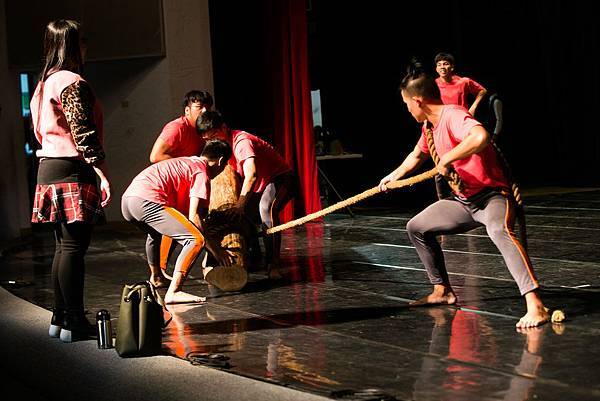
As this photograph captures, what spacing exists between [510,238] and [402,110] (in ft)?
24.3

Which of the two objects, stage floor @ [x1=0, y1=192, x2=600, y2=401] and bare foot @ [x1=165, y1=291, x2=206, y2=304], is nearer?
stage floor @ [x1=0, y1=192, x2=600, y2=401]

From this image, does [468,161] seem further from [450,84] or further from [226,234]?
[450,84]

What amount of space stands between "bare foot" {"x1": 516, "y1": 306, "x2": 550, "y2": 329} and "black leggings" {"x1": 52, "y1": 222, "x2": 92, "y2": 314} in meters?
2.04

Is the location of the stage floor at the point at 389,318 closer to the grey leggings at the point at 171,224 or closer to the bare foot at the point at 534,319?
the bare foot at the point at 534,319

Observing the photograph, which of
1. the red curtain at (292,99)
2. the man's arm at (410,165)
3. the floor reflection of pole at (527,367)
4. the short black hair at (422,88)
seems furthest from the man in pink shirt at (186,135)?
the red curtain at (292,99)

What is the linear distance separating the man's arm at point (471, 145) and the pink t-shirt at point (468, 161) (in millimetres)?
152

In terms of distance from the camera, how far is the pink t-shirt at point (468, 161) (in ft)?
15.5

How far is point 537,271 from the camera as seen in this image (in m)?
6.18

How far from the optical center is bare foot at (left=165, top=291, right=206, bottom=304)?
5828mm

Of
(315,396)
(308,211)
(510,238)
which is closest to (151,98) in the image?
(308,211)

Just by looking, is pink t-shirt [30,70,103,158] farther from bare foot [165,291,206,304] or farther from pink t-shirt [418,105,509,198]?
pink t-shirt [418,105,509,198]


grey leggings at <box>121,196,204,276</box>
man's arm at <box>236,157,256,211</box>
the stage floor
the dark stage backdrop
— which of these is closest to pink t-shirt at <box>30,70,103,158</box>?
the stage floor

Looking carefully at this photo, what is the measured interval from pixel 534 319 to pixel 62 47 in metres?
2.51

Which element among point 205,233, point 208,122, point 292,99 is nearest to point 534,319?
point 205,233
